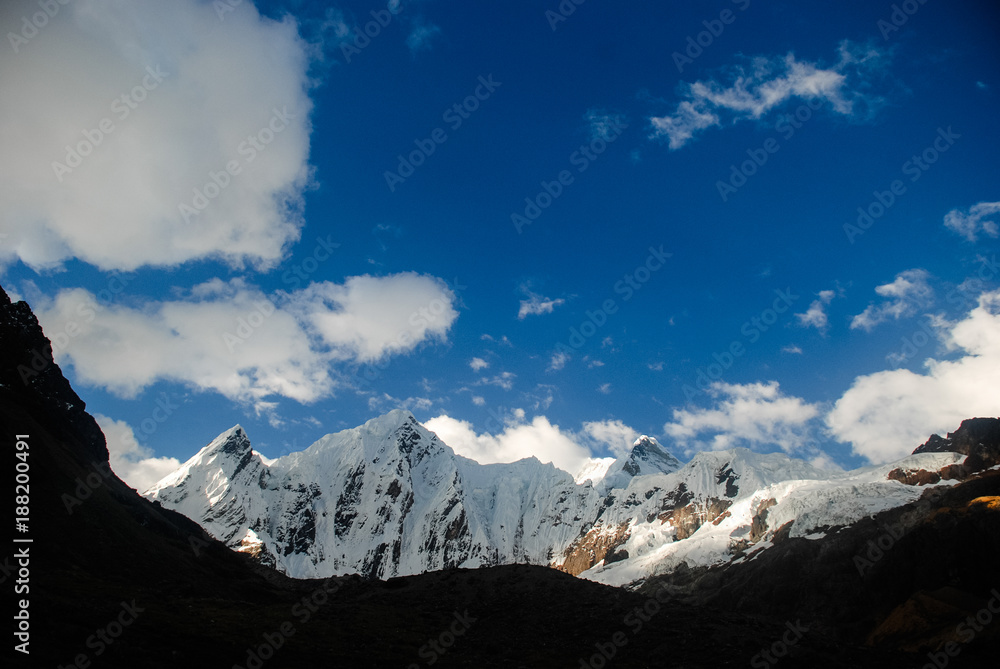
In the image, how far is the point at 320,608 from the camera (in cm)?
5472

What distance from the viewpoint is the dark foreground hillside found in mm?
33688

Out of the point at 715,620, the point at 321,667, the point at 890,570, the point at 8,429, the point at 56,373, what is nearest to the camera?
the point at 321,667

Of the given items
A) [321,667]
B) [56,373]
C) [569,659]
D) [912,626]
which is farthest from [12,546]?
[912,626]

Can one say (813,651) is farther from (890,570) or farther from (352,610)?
(890,570)

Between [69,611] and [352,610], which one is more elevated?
[69,611]

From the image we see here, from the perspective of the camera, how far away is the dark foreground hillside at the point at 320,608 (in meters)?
33.7

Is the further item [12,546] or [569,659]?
[12,546]

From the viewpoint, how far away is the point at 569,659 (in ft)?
140

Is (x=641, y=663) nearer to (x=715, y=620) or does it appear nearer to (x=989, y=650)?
(x=715, y=620)

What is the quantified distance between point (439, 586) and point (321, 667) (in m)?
39.1

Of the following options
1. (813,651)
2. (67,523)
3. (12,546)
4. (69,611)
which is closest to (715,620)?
(813,651)

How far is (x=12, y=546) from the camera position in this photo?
48938 millimetres

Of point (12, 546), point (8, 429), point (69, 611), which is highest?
point (8, 429)

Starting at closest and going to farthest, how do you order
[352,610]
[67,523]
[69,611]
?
[69,611] < [352,610] < [67,523]
